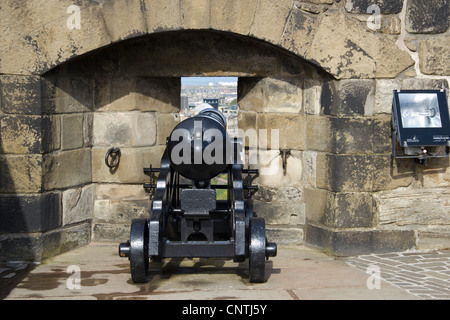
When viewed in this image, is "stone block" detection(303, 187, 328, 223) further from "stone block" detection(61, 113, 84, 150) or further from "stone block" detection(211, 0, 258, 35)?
"stone block" detection(61, 113, 84, 150)

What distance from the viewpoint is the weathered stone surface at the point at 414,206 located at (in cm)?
557

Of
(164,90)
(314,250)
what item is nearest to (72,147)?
(164,90)

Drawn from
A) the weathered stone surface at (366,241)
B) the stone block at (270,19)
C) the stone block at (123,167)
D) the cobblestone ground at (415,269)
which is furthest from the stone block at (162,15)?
the cobblestone ground at (415,269)

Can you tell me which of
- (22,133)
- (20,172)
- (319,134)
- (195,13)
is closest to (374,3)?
(319,134)

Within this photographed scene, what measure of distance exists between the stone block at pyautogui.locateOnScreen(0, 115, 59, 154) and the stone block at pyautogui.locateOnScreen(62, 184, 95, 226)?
569 mm

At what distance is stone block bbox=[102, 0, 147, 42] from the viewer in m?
5.20

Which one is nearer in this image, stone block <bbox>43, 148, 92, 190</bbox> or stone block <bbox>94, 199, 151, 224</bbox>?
stone block <bbox>43, 148, 92, 190</bbox>

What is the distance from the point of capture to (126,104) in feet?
20.0

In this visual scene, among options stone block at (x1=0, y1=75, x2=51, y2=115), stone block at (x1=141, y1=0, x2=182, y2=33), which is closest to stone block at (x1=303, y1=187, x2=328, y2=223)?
stone block at (x1=141, y1=0, x2=182, y2=33)

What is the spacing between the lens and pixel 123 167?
610 cm

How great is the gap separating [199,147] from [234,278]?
1.00 metres

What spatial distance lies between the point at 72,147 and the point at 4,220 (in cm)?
86

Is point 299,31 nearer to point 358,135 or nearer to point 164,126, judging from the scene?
point 358,135

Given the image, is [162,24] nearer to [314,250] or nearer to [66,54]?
[66,54]
